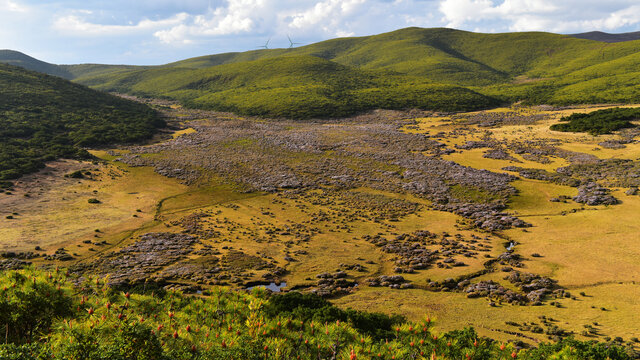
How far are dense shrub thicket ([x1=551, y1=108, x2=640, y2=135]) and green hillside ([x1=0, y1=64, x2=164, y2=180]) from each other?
381 feet

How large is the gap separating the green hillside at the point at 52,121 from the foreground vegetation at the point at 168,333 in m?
61.7

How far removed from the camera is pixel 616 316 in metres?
24.4

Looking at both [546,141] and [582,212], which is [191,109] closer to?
[546,141]

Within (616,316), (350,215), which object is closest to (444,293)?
(616,316)

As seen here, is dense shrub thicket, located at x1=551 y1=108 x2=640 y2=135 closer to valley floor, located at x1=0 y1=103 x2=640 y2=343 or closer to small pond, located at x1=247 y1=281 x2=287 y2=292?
valley floor, located at x1=0 y1=103 x2=640 y2=343

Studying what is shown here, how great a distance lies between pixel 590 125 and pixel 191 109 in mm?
157216

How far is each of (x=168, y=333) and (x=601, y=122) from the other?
335 ft

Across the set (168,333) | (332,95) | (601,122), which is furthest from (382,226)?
(332,95)

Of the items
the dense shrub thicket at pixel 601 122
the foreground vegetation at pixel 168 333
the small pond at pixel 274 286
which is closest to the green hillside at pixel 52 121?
the small pond at pixel 274 286

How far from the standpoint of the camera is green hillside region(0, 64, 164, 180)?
68500 mm

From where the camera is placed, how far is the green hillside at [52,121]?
68500mm

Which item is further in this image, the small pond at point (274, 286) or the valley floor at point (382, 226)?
the small pond at point (274, 286)

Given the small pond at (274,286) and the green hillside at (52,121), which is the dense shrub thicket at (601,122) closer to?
the small pond at (274,286)

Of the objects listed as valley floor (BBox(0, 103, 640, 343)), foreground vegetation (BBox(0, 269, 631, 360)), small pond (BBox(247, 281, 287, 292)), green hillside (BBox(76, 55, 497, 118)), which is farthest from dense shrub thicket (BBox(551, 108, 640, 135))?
foreground vegetation (BBox(0, 269, 631, 360))
